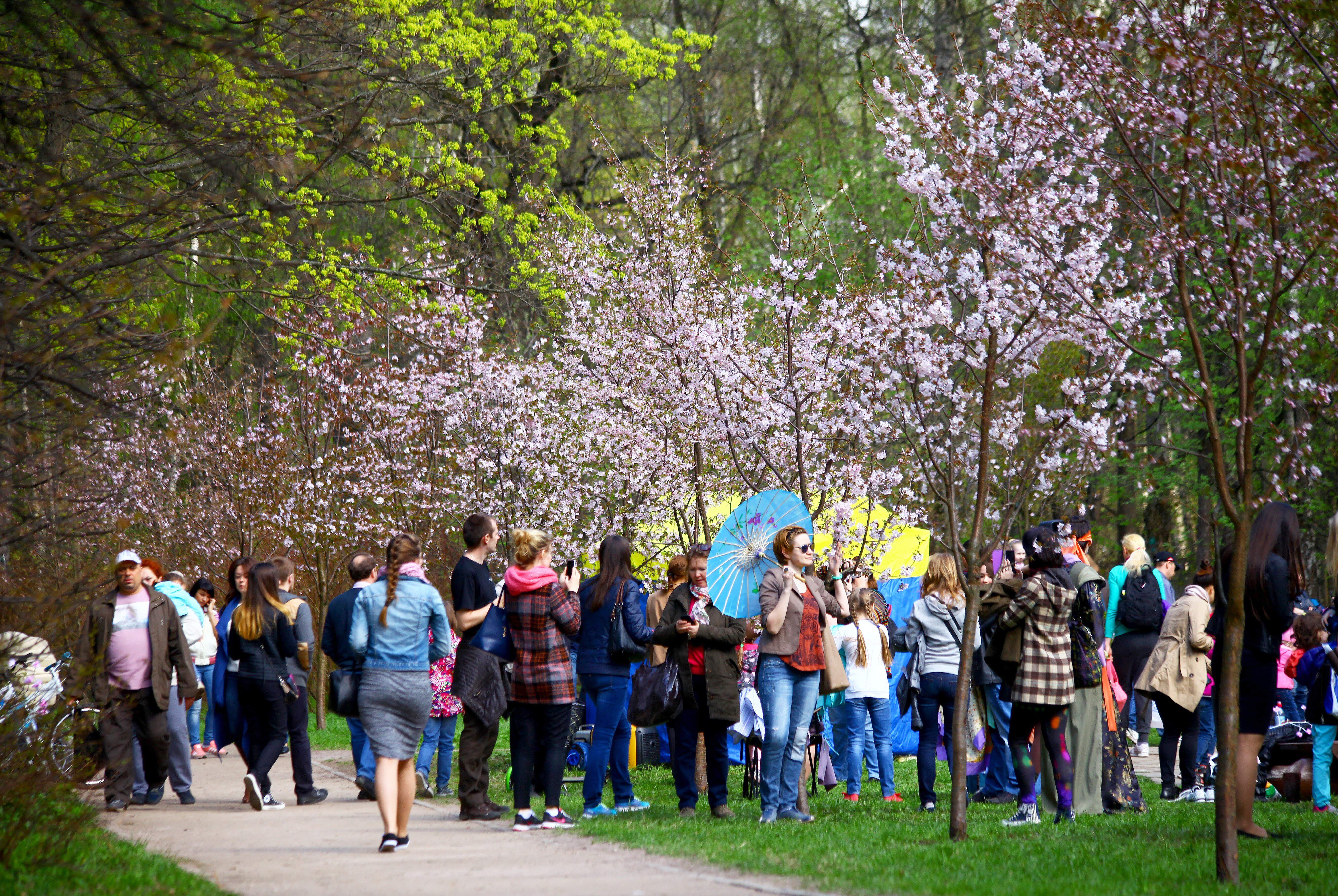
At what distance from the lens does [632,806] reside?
33.2 ft

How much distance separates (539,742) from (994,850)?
3191 millimetres

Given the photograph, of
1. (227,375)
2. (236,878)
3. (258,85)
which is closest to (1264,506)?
(236,878)

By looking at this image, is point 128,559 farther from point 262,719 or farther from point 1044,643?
point 1044,643

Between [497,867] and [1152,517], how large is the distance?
81.2 ft

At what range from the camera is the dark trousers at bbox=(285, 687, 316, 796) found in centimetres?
1078

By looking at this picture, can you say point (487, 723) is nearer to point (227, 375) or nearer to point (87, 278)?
point (87, 278)

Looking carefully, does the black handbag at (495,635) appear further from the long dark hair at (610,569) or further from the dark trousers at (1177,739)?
the dark trousers at (1177,739)

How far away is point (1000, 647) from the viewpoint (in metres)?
9.13

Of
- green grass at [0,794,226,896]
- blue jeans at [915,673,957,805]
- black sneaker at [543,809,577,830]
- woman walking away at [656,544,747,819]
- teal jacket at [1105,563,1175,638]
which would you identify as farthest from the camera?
teal jacket at [1105,563,1175,638]

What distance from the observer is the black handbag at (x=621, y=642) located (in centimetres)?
974

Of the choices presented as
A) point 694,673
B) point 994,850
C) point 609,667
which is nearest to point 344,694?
point 609,667

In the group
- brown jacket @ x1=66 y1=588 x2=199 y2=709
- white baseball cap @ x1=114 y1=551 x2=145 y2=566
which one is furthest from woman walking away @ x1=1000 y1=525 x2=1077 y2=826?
white baseball cap @ x1=114 y1=551 x2=145 y2=566

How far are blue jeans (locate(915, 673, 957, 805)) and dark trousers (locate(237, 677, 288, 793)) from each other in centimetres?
495

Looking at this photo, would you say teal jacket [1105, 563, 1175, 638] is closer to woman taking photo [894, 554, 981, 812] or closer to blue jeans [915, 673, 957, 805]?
woman taking photo [894, 554, 981, 812]
